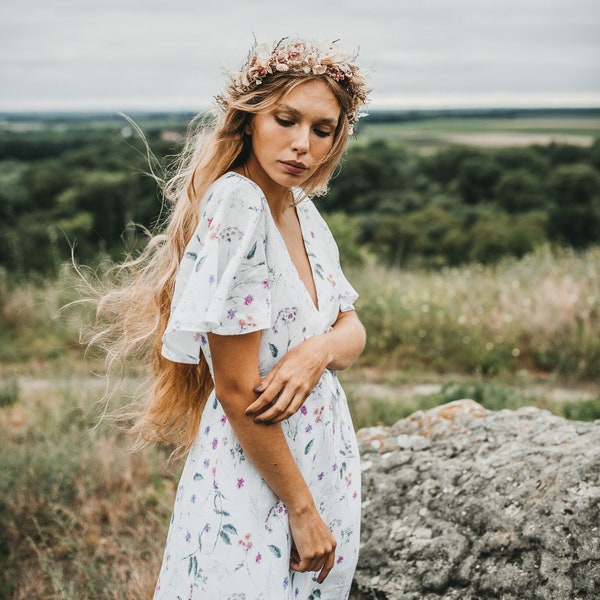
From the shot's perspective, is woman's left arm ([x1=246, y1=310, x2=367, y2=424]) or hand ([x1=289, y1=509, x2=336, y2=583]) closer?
woman's left arm ([x1=246, y1=310, x2=367, y2=424])

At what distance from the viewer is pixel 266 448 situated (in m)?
1.57

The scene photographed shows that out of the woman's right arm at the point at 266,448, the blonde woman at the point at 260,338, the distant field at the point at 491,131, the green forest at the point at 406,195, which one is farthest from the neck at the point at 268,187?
the distant field at the point at 491,131

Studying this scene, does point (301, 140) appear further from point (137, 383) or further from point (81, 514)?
point (137, 383)

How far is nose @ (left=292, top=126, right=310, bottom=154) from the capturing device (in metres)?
1.60

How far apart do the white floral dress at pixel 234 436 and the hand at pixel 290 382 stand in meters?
0.04

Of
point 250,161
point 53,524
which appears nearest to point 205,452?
point 250,161

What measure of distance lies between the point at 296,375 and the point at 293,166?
527 millimetres

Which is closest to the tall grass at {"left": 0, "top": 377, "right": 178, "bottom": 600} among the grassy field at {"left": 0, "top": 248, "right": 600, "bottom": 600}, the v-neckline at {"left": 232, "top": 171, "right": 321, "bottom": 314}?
the grassy field at {"left": 0, "top": 248, "right": 600, "bottom": 600}

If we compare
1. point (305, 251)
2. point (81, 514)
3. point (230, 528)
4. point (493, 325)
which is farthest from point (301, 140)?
point (493, 325)

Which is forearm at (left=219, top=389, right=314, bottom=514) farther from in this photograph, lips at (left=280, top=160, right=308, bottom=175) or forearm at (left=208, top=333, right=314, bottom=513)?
lips at (left=280, top=160, right=308, bottom=175)

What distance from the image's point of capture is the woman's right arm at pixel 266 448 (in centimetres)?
152

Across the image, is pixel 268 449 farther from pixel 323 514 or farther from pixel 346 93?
pixel 346 93

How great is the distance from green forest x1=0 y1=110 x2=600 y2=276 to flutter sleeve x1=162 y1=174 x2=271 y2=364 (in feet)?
90.4

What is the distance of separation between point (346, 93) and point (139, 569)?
2.35 meters
